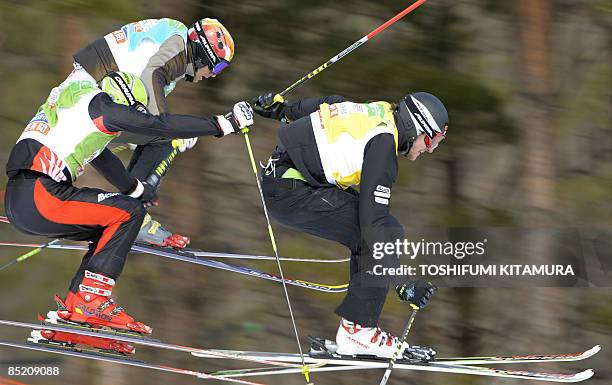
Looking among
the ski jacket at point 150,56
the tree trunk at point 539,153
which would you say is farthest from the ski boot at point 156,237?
the tree trunk at point 539,153

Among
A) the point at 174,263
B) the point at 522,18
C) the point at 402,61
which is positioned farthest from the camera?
the point at 174,263

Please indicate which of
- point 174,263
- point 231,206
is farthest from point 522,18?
point 174,263

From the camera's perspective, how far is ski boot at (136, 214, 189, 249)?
23.1 ft

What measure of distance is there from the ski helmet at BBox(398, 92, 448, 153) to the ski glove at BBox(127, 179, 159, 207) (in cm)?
185

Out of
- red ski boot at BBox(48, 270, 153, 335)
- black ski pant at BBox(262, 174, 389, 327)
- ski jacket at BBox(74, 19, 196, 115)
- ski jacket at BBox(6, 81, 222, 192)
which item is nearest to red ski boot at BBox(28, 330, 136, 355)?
red ski boot at BBox(48, 270, 153, 335)

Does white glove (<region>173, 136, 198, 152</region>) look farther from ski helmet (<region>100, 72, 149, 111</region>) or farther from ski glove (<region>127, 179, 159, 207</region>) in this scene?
ski helmet (<region>100, 72, 149, 111</region>)

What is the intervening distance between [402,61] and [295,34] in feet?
3.73

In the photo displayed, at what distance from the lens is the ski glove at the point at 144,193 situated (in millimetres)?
6617

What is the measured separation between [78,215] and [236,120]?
1013 millimetres

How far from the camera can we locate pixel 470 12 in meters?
10.3

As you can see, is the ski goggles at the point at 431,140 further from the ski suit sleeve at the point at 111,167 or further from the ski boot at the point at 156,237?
the ski boot at the point at 156,237

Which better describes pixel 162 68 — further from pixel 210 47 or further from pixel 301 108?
pixel 301 108

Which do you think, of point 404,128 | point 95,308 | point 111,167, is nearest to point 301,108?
point 404,128

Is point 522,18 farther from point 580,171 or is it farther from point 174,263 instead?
point 174,263
